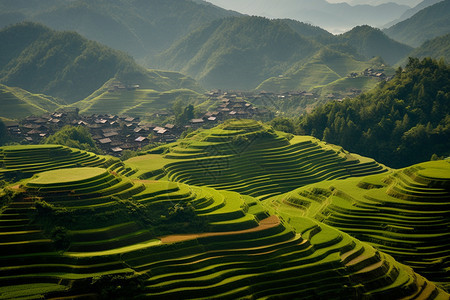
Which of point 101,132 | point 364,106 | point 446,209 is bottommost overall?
point 101,132

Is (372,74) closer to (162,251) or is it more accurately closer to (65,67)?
(65,67)

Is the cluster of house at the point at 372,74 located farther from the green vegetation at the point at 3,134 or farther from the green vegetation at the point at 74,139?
the green vegetation at the point at 3,134

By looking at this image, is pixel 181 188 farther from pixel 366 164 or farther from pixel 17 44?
pixel 17 44

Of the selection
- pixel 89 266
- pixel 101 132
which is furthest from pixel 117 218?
pixel 101 132

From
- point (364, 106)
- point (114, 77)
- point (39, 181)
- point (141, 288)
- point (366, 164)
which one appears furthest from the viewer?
point (114, 77)

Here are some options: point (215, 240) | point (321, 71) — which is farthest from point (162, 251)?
point (321, 71)

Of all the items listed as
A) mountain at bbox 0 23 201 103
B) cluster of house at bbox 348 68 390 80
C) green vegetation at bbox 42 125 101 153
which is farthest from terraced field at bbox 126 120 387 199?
mountain at bbox 0 23 201 103

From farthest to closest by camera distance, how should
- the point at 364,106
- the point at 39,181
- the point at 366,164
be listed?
the point at 364,106 < the point at 366,164 < the point at 39,181

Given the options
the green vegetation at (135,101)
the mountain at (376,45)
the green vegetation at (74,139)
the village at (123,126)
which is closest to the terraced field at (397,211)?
the green vegetation at (74,139)
